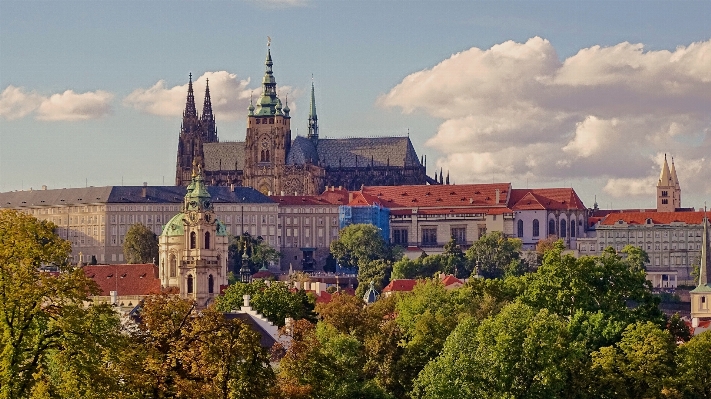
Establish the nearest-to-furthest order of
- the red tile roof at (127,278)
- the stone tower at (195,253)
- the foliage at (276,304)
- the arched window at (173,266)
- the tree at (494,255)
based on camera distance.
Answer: the foliage at (276,304)
the stone tower at (195,253)
the red tile roof at (127,278)
the arched window at (173,266)
the tree at (494,255)

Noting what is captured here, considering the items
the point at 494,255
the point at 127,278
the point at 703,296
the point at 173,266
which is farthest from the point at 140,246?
the point at 703,296

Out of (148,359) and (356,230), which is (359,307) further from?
(356,230)

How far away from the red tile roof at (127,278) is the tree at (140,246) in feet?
129

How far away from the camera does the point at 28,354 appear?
4153 cm

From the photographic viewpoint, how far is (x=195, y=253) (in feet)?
409

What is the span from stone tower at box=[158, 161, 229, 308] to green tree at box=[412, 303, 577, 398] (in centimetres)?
6134

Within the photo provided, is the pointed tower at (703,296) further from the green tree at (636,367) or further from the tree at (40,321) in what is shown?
the tree at (40,321)

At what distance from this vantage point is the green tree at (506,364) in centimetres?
5400

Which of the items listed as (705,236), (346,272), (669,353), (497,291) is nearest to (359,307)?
(497,291)

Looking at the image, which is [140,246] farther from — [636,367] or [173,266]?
[636,367]

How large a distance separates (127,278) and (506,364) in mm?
73479

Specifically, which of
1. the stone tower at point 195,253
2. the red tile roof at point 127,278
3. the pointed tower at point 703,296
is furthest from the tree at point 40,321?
the pointed tower at point 703,296

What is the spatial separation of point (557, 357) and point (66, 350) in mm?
18196

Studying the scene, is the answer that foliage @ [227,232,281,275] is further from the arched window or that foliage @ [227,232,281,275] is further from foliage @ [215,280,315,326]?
foliage @ [215,280,315,326]
